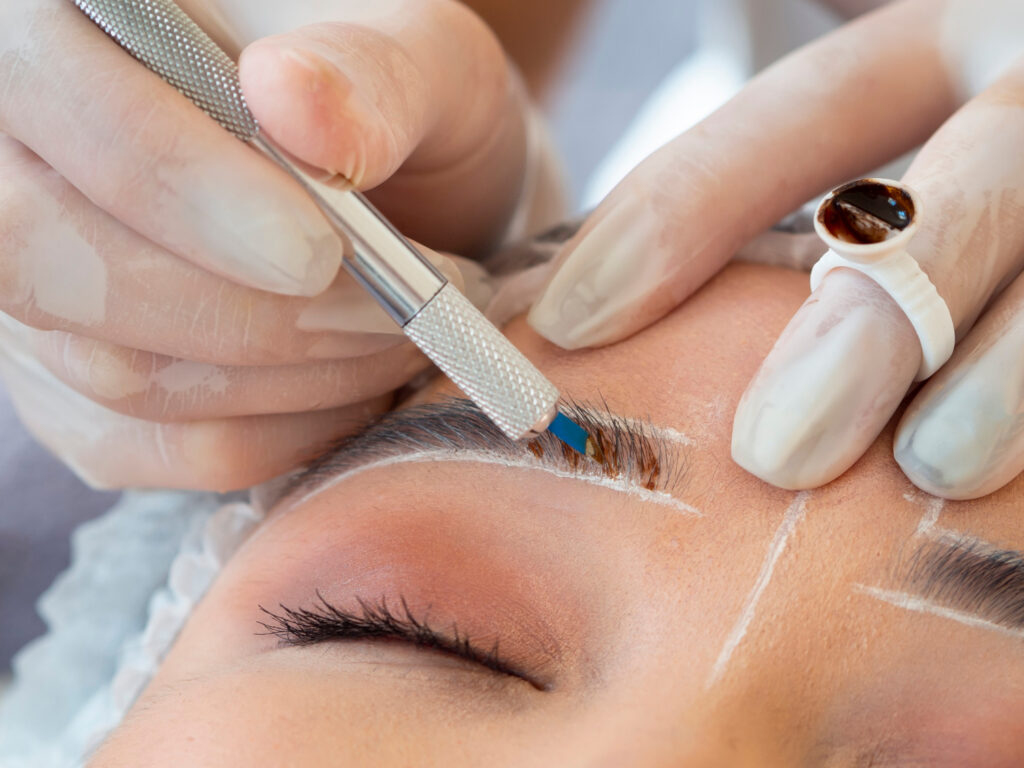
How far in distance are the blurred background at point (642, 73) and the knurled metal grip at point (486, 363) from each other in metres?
0.81

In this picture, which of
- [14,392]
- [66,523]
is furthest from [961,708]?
[66,523]

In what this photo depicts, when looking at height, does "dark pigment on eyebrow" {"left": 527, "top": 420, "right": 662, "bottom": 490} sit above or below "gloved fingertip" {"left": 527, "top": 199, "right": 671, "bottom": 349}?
below

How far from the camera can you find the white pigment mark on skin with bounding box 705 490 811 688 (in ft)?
1.90

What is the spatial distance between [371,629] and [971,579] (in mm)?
443

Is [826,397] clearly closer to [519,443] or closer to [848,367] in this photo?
[848,367]

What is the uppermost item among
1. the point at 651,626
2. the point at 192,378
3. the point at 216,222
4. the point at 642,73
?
the point at 216,222

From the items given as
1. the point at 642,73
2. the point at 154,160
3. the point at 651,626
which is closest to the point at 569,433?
the point at 651,626

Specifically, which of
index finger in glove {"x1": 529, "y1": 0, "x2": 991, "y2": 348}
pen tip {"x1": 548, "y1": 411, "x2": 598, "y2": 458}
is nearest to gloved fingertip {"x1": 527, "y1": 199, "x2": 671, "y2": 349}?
index finger in glove {"x1": 529, "y1": 0, "x2": 991, "y2": 348}

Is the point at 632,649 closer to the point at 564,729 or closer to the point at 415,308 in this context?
the point at 564,729

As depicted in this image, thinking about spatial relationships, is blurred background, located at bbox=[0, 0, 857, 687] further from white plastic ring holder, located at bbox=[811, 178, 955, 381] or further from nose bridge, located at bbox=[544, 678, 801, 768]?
white plastic ring holder, located at bbox=[811, 178, 955, 381]

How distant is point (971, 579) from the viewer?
0.59 metres

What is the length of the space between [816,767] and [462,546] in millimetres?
293

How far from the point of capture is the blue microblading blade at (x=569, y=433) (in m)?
0.62

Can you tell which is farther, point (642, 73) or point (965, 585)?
point (642, 73)
